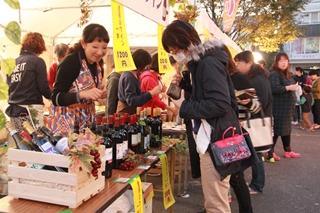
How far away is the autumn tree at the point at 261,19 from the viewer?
42.4ft

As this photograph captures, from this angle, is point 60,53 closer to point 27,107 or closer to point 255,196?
point 27,107

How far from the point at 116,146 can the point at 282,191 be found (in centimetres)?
318

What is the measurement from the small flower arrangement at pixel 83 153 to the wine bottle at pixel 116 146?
0.49 m

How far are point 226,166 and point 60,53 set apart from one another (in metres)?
2.95

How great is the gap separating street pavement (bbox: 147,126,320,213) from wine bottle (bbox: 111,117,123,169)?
169 cm

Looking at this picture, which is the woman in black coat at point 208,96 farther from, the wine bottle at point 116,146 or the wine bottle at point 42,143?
the wine bottle at point 42,143

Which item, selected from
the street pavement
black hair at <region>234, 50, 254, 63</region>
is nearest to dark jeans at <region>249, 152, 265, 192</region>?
the street pavement

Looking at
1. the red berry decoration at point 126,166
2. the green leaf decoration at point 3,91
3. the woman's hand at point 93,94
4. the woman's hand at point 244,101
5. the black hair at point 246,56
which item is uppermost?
the black hair at point 246,56

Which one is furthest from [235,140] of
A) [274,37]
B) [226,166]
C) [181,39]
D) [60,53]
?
[274,37]

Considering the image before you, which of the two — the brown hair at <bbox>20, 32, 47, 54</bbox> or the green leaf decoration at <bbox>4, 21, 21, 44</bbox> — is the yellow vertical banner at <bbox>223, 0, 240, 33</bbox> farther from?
the green leaf decoration at <bbox>4, 21, 21, 44</bbox>

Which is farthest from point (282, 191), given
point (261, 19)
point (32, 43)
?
point (261, 19)

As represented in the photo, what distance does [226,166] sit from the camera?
6.55 ft

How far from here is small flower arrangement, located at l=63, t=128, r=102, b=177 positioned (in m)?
1.34

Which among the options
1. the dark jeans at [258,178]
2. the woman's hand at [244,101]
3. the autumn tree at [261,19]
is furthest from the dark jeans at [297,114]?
the woman's hand at [244,101]
